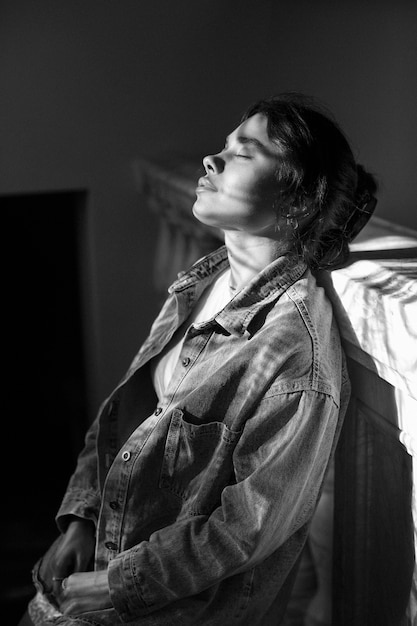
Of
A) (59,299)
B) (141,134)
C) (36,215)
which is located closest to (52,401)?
(59,299)

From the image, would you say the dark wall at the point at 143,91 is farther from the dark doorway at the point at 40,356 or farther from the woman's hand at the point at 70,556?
the woman's hand at the point at 70,556

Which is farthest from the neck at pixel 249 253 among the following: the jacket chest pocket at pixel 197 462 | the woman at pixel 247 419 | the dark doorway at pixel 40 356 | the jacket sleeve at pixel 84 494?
the dark doorway at pixel 40 356

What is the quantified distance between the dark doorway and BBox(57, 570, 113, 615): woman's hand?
47.8 inches

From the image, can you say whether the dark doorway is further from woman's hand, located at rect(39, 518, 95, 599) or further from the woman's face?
the woman's face

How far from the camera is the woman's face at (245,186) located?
3.81 ft

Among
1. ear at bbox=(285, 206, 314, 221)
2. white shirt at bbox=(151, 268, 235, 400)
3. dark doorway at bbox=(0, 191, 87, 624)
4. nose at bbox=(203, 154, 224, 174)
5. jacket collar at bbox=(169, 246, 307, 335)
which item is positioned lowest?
dark doorway at bbox=(0, 191, 87, 624)

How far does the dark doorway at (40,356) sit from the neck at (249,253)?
1.28 meters

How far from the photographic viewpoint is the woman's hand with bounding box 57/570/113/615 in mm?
1150

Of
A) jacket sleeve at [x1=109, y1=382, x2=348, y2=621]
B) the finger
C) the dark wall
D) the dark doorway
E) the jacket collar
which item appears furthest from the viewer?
the dark doorway

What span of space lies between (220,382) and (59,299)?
63.2 inches

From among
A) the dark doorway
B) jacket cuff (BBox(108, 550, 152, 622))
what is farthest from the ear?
the dark doorway

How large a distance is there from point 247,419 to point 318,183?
14.2 inches

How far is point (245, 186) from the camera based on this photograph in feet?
3.83

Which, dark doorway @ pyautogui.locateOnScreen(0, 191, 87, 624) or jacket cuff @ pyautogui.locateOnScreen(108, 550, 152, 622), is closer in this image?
jacket cuff @ pyautogui.locateOnScreen(108, 550, 152, 622)
